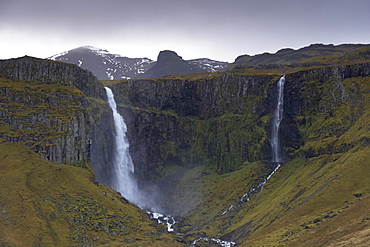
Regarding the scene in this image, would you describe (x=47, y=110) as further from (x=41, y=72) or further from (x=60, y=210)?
(x=60, y=210)

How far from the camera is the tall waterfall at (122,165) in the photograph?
6196 inches

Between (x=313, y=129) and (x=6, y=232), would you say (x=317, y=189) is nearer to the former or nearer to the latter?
(x=313, y=129)

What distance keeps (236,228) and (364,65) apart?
88.9m

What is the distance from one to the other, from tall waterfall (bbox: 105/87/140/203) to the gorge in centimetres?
172

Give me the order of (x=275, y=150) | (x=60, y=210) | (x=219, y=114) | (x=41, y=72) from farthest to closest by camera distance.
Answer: (x=219, y=114)
(x=275, y=150)
(x=41, y=72)
(x=60, y=210)

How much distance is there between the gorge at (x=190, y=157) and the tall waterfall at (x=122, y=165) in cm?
172

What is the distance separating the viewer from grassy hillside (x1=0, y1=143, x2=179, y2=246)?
8788 cm

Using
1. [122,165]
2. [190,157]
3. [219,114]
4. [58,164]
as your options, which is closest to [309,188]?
[219,114]

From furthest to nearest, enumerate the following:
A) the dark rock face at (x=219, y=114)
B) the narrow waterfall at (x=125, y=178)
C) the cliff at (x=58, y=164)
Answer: the narrow waterfall at (x=125, y=178) < the dark rock face at (x=219, y=114) < the cliff at (x=58, y=164)

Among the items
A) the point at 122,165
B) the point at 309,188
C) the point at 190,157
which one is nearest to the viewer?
the point at 309,188

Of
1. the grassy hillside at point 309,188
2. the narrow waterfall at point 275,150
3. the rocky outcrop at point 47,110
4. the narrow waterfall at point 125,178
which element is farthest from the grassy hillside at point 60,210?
the narrow waterfall at point 275,150

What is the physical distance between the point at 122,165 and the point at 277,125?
73794 millimetres

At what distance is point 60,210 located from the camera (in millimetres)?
A: 100188

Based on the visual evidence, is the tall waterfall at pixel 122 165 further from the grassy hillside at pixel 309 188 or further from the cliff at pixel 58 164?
the grassy hillside at pixel 309 188
